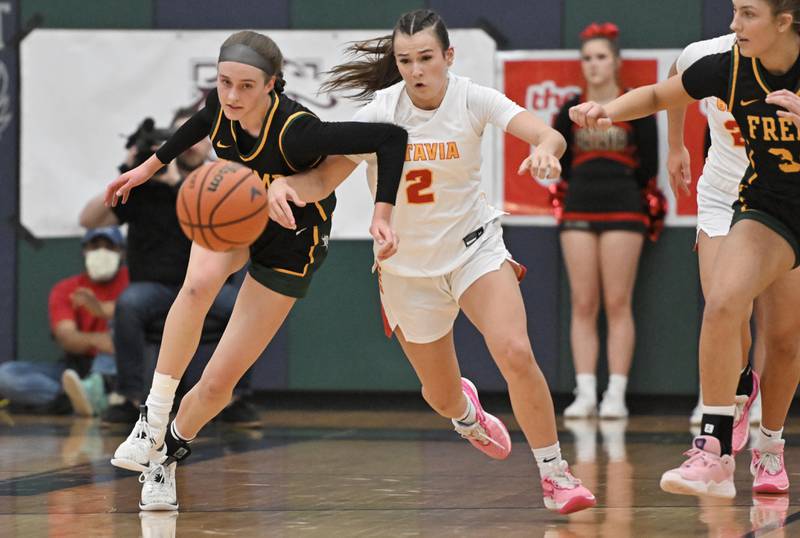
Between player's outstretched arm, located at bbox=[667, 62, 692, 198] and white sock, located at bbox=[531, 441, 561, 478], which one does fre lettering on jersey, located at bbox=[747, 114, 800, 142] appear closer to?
player's outstretched arm, located at bbox=[667, 62, 692, 198]

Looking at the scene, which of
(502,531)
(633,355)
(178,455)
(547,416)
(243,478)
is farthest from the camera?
(633,355)

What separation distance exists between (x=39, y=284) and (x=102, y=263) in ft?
3.19

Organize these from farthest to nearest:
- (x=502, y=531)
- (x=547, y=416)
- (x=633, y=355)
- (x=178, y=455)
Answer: (x=633, y=355) < (x=178, y=455) < (x=547, y=416) < (x=502, y=531)

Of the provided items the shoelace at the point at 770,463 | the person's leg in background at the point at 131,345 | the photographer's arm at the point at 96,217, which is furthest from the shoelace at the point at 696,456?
the photographer's arm at the point at 96,217

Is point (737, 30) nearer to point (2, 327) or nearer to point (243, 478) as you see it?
point (243, 478)

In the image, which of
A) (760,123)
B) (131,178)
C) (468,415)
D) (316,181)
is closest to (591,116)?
(760,123)

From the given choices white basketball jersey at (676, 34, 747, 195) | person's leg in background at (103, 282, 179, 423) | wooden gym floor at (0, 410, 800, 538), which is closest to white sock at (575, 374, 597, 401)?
wooden gym floor at (0, 410, 800, 538)

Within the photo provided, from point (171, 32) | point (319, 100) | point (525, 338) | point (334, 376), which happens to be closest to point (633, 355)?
point (334, 376)

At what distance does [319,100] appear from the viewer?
9.78m

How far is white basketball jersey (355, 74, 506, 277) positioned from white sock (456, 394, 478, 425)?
0.85m

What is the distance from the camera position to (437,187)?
5.39 metres

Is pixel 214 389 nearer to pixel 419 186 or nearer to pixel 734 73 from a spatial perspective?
pixel 419 186

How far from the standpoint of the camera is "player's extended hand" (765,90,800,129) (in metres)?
4.79

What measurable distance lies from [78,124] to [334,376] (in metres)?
2.62
